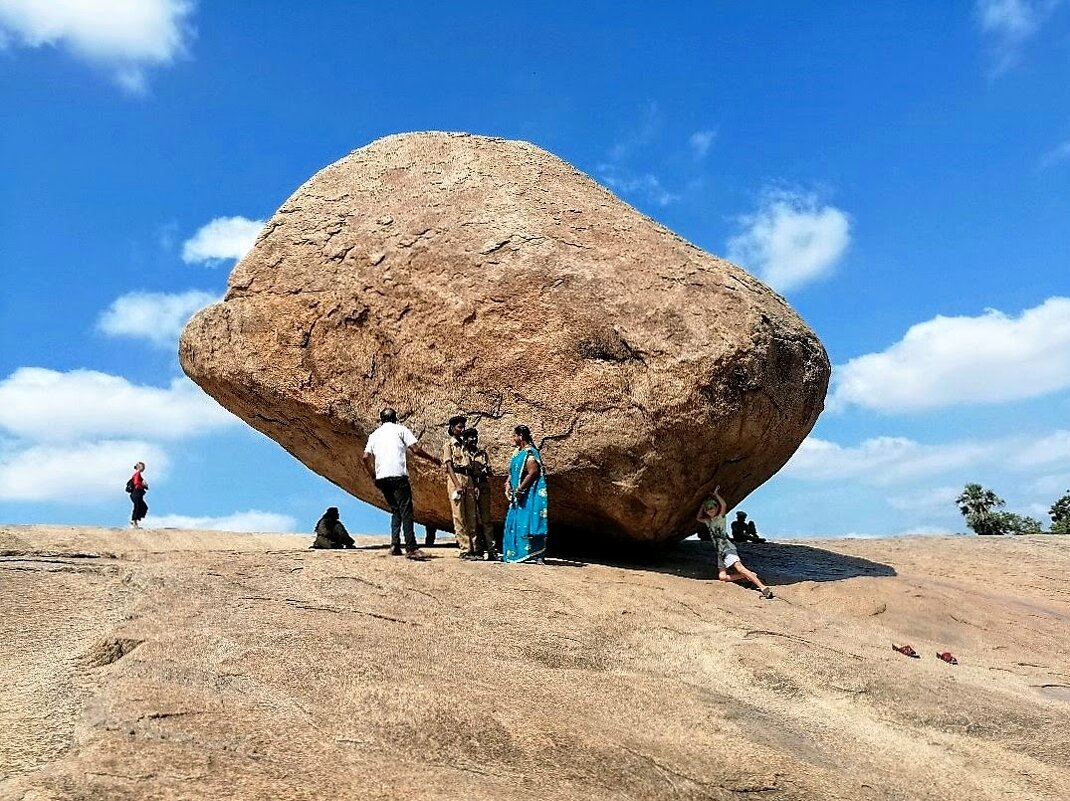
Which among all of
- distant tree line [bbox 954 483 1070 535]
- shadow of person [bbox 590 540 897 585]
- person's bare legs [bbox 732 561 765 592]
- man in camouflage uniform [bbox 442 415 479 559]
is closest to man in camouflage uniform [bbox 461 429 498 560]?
man in camouflage uniform [bbox 442 415 479 559]

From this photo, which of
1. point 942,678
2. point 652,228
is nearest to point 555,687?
point 942,678

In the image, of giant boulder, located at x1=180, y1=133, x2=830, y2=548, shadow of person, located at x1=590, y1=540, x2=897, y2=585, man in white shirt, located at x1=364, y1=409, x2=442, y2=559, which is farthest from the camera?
shadow of person, located at x1=590, y1=540, x2=897, y2=585

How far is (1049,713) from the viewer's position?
7.19 meters

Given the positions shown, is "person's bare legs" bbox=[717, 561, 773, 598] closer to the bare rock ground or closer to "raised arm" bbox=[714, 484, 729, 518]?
the bare rock ground

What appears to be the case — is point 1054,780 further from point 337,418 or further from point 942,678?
point 337,418

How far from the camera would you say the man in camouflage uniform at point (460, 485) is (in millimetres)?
9695

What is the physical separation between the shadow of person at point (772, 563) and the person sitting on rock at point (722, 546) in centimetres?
23

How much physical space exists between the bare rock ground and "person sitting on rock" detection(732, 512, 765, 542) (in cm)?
428

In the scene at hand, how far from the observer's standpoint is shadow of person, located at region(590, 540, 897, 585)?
1073 centimetres

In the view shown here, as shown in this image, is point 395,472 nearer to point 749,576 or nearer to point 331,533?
point 331,533

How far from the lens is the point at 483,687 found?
5.64 metres

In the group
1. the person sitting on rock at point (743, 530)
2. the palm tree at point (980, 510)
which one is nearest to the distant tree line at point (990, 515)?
the palm tree at point (980, 510)

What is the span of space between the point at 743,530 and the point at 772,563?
2.49 meters

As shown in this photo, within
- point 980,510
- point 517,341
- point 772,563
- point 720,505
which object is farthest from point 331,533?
point 980,510
